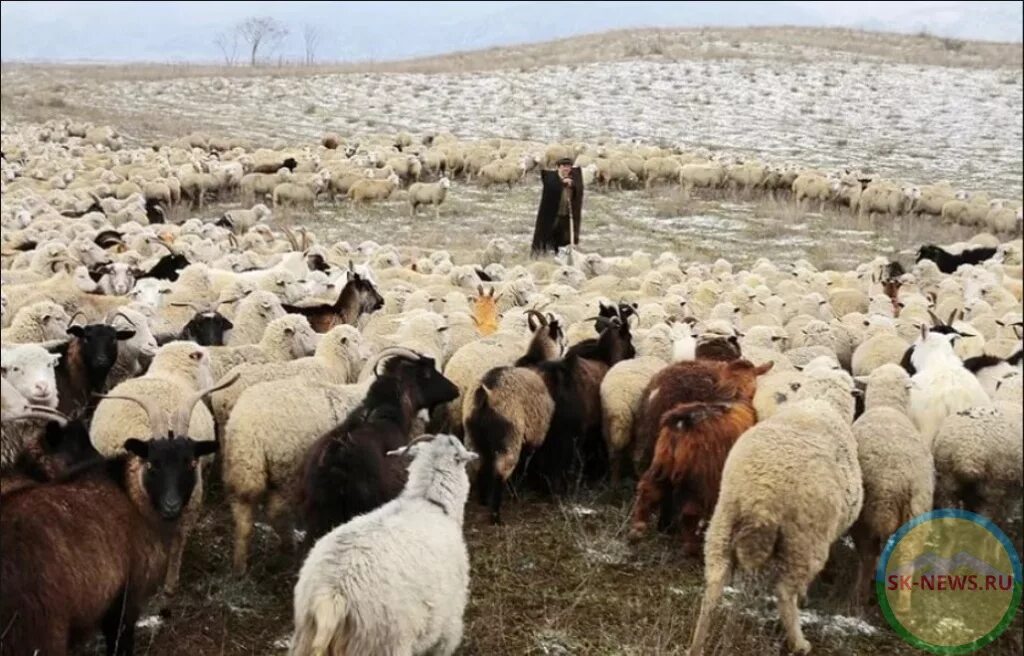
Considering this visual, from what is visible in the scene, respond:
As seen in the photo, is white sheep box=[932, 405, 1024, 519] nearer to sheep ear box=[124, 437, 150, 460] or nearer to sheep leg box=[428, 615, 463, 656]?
sheep leg box=[428, 615, 463, 656]

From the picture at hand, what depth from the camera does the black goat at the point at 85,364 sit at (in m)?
5.99

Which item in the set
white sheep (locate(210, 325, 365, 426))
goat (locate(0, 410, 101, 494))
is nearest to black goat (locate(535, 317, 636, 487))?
white sheep (locate(210, 325, 365, 426))

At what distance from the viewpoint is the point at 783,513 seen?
15.2 ft

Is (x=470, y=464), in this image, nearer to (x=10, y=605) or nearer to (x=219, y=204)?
(x=10, y=605)

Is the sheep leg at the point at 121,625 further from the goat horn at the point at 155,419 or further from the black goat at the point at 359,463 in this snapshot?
the black goat at the point at 359,463

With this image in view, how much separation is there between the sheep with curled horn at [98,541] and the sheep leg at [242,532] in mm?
421

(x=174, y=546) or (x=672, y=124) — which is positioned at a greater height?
(x=672, y=124)

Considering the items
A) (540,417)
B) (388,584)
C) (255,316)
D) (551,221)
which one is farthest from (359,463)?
(551,221)

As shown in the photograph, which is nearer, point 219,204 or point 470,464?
point 470,464

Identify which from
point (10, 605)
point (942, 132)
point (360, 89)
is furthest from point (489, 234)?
point (10, 605)

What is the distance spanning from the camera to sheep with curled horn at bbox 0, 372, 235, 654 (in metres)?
3.54

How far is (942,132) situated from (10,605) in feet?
43.0

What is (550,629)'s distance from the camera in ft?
16.0

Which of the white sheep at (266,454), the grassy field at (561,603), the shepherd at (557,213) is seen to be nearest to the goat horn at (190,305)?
the grassy field at (561,603)
